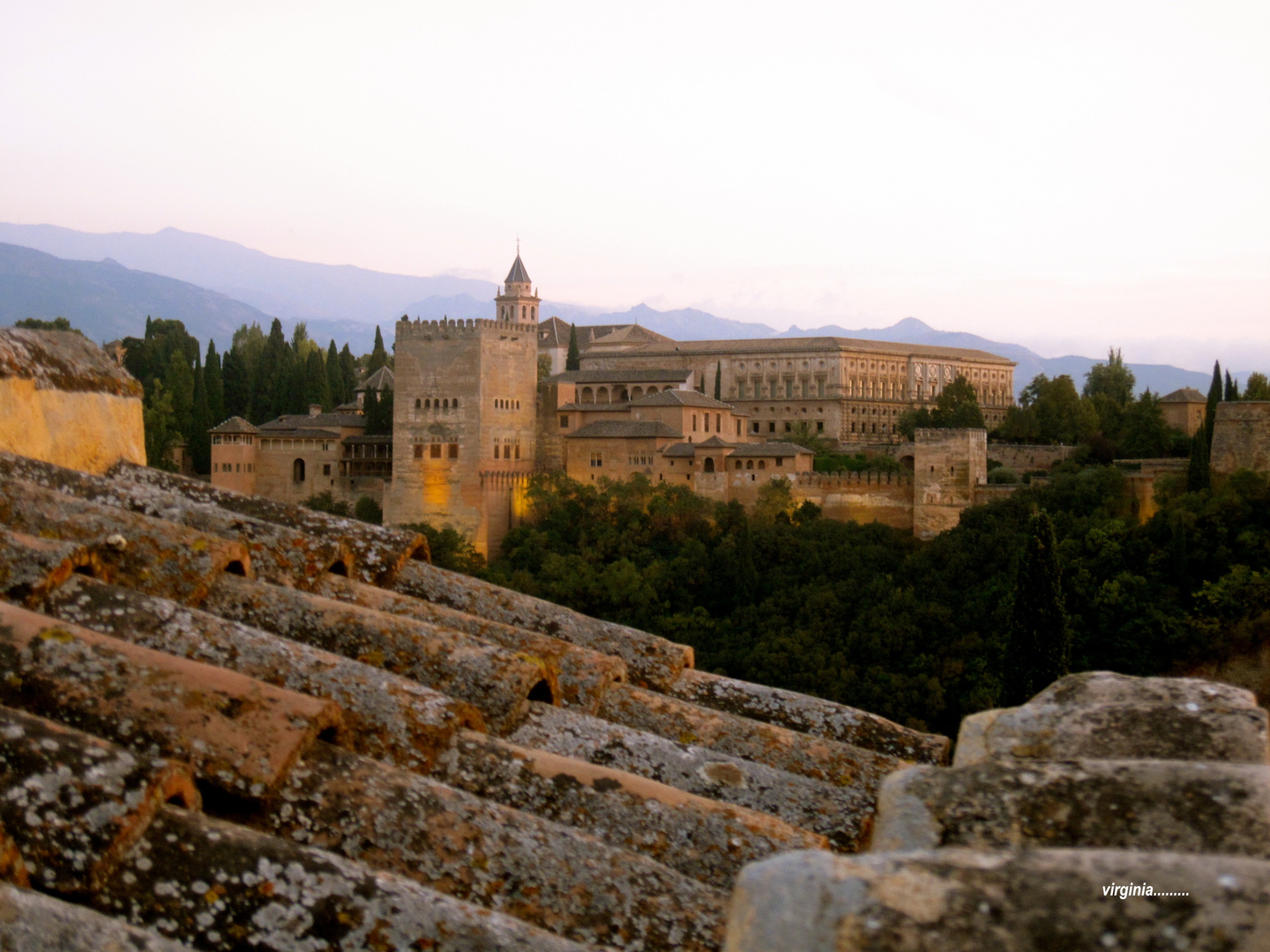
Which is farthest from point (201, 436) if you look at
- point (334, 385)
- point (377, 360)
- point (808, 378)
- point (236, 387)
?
point (808, 378)

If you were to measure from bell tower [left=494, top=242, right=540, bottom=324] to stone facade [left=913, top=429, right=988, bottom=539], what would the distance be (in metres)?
51.4

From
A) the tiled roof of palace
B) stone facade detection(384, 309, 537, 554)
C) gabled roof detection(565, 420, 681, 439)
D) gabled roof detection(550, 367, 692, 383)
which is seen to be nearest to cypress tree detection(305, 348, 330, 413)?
gabled roof detection(550, 367, 692, 383)

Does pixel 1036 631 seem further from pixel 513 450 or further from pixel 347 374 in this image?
pixel 347 374

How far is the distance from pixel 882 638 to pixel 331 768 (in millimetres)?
32478

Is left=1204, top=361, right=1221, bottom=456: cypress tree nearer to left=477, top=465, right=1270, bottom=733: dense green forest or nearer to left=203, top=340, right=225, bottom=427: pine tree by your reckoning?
left=477, top=465, right=1270, bottom=733: dense green forest

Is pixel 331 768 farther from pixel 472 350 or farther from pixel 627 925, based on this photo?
pixel 472 350

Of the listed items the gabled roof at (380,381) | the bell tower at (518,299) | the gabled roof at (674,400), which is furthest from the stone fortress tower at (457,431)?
the bell tower at (518,299)

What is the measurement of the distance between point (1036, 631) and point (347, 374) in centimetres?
4716

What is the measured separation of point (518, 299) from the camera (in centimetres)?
9281

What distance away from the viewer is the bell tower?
9219 centimetres

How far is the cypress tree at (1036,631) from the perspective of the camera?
84.1 feet

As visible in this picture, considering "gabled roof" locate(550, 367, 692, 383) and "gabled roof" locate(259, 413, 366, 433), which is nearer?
"gabled roof" locate(259, 413, 366, 433)

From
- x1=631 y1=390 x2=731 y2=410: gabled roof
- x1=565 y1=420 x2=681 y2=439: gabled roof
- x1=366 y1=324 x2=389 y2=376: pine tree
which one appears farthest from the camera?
x1=366 y1=324 x2=389 y2=376: pine tree

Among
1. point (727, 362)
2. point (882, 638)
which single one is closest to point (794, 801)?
point (882, 638)
